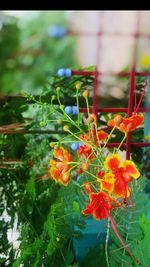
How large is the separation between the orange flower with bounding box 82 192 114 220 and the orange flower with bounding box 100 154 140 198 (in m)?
0.02

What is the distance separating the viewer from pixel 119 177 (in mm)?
787

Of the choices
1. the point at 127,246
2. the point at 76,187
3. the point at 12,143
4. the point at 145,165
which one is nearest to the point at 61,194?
the point at 76,187

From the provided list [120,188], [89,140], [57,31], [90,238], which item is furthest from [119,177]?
[90,238]

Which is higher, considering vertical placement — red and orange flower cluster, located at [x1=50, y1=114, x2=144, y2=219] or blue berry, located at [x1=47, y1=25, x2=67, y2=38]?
blue berry, located at [x1=47, y1=25, x2=67, y2=38]

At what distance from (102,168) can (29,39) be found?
1.84 feet

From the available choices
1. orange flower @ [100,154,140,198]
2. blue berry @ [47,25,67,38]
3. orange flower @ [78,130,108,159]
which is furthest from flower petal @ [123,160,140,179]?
blue berry @ [47,25,67,38]

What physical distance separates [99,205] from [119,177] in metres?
0.07

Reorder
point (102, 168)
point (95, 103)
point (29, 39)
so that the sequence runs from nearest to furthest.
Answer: point (29, 39), point (102, 168), point (95, 103)

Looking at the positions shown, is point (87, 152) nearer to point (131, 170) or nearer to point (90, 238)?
point (131, 170)

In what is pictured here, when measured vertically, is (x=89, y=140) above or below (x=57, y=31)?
below

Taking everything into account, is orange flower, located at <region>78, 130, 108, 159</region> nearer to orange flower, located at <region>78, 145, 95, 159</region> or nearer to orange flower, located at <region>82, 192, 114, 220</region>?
orange flower, located at <region>78, 145, 95, 159</region>

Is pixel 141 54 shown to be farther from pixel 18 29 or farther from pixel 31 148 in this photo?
pixel 31 148

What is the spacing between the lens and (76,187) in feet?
3.58

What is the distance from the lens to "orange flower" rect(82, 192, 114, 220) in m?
0.79
